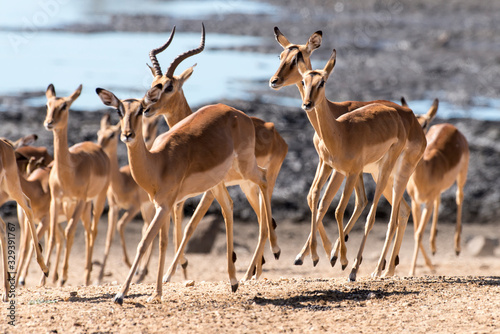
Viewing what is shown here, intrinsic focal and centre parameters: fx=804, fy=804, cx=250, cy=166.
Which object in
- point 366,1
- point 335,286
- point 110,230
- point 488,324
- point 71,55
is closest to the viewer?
point 488,324

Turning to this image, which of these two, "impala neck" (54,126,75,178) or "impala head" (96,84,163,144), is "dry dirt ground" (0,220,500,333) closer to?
"impala head" (96,84,163,144)

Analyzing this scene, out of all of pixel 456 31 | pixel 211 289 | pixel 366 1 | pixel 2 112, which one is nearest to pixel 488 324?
pixel 211 289

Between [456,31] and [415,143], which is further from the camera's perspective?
[456,31]

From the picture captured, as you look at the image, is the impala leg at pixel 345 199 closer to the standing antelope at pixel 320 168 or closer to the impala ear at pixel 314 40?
the standing antelope at pixel 320 168

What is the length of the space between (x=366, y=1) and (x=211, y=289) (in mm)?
47679

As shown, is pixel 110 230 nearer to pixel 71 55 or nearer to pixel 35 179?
pixel 35 179

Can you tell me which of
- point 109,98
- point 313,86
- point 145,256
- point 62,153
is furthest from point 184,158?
point 145,256

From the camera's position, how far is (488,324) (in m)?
7.42

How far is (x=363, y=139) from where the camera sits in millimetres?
9234

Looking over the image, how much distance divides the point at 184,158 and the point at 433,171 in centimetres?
594

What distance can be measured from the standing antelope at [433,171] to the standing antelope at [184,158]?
431cm

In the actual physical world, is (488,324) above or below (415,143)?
below

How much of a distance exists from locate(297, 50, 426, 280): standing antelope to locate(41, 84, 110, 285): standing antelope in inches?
146

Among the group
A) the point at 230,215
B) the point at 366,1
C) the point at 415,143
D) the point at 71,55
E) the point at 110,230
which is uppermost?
the point at 366,1
